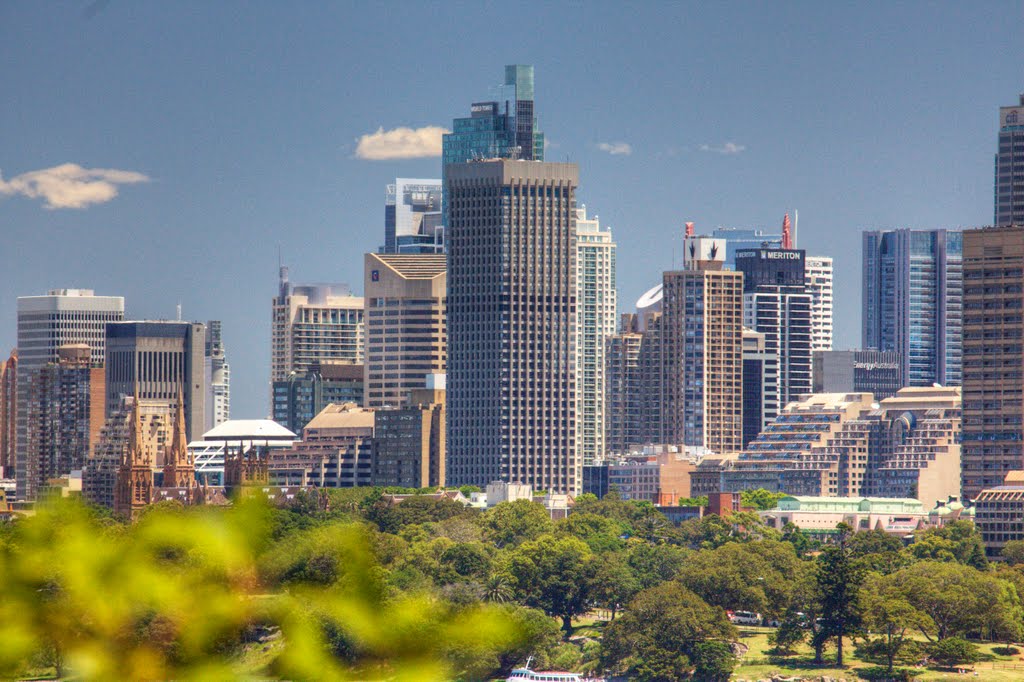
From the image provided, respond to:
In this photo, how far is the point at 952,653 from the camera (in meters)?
162

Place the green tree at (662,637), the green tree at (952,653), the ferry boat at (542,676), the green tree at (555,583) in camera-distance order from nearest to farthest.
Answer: the ferry boat at (542,676)
the green tree at (662,637)
the green tree at (952,653)
the green tree at (555,583)

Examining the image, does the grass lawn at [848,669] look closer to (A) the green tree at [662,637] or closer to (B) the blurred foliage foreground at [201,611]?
(A) the green tree at [662,637]

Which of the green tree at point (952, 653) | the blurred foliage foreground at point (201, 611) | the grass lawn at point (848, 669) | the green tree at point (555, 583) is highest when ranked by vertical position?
the blurred foliage foreground at point (201, 611)

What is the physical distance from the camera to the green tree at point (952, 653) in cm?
16112

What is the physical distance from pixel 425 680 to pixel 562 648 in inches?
5368

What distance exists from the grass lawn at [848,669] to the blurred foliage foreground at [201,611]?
→ 131 meters

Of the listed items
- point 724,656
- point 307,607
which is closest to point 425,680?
point 307,607

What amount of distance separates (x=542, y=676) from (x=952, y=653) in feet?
97.7

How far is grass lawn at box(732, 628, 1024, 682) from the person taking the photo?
518 ft

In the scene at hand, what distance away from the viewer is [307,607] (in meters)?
29.7

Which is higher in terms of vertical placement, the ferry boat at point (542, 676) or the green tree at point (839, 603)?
the green tree at point (839, 603)

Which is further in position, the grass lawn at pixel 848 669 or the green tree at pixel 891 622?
the green tree at pixel 891 622

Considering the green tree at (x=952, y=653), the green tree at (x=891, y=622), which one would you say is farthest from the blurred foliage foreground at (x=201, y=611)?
the green tree at (x=891, y=622)

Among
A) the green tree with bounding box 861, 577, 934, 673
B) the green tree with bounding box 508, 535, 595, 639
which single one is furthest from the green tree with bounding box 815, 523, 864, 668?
the green tree with bounding box 508, 535, 595, 639
